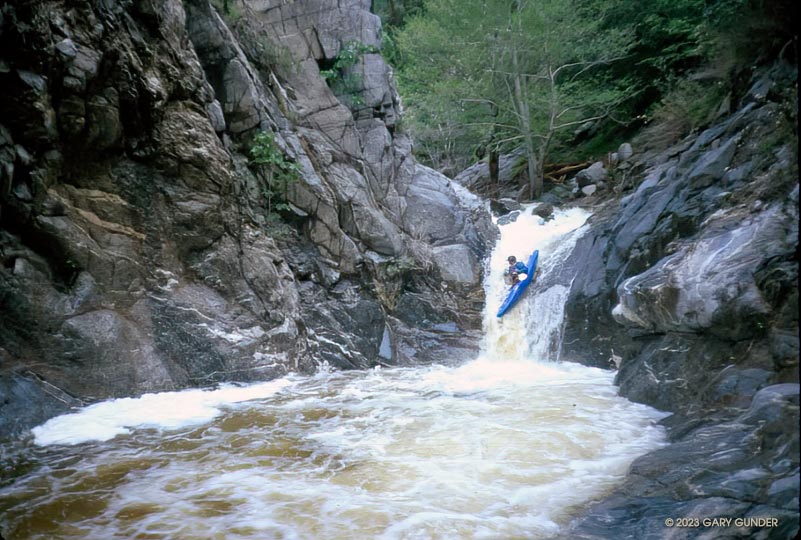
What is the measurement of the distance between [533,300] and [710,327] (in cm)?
534

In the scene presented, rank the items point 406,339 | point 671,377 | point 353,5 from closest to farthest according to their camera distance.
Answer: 1. point 671,377
2. point 406,339
3. point 353,5

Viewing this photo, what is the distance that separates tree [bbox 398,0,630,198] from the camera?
47.7ft

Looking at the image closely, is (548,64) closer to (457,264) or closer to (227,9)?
(457,264)

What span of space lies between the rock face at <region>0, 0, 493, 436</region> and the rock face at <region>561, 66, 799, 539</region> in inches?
154

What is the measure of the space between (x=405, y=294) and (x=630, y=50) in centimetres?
1126

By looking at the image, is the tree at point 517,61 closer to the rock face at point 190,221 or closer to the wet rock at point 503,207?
the wet rock at point 503,207

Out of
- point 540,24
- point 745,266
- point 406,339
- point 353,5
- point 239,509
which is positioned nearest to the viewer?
point 239,509

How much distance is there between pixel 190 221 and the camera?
307 inches

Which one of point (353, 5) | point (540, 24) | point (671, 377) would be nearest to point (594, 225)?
point (671, 377)

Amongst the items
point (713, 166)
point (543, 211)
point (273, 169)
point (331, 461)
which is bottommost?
point (331, 461)

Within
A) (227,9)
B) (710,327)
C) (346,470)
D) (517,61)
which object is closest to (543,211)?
(517,61)

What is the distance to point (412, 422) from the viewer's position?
230 inches

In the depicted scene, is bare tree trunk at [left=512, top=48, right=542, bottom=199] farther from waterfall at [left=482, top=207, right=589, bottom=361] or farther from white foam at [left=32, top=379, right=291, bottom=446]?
white foam at [left=32, top=379, right=291, bottom=446]

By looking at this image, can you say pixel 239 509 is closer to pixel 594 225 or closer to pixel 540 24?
pixel 594 225
